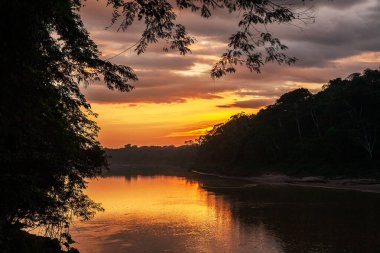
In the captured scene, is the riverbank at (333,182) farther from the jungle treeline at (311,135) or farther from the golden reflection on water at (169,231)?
the golden reflection on water at (169,231)

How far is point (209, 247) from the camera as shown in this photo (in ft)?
86.1

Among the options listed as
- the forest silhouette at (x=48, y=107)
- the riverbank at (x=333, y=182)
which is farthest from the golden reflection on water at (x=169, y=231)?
the riverbank at (x=333, y=182)

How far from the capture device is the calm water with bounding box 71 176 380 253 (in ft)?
86.9

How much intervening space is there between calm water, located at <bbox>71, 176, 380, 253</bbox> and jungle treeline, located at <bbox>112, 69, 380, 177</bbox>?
68.8ft

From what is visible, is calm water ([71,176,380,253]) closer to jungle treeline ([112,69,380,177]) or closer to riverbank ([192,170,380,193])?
riverbank ([192,170,380,193])

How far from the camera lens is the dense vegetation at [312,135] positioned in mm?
70625

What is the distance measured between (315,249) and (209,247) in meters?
6.56

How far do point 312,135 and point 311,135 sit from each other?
1.11 ft

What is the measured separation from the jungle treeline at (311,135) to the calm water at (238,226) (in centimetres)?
2097

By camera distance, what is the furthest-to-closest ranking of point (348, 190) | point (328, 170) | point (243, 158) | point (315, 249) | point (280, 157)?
point (243, 158) → point (280, 157) → point (328, 170) → point (348, 190) → point (315, 249)

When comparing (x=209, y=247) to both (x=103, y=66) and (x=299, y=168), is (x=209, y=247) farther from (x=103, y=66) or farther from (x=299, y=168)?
(x=299, y=168)

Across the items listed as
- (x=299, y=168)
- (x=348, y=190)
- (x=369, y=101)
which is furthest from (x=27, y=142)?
(x=299, y=168)

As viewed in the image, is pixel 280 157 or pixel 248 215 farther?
pixel 280 157

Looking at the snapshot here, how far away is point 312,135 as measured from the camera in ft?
301
